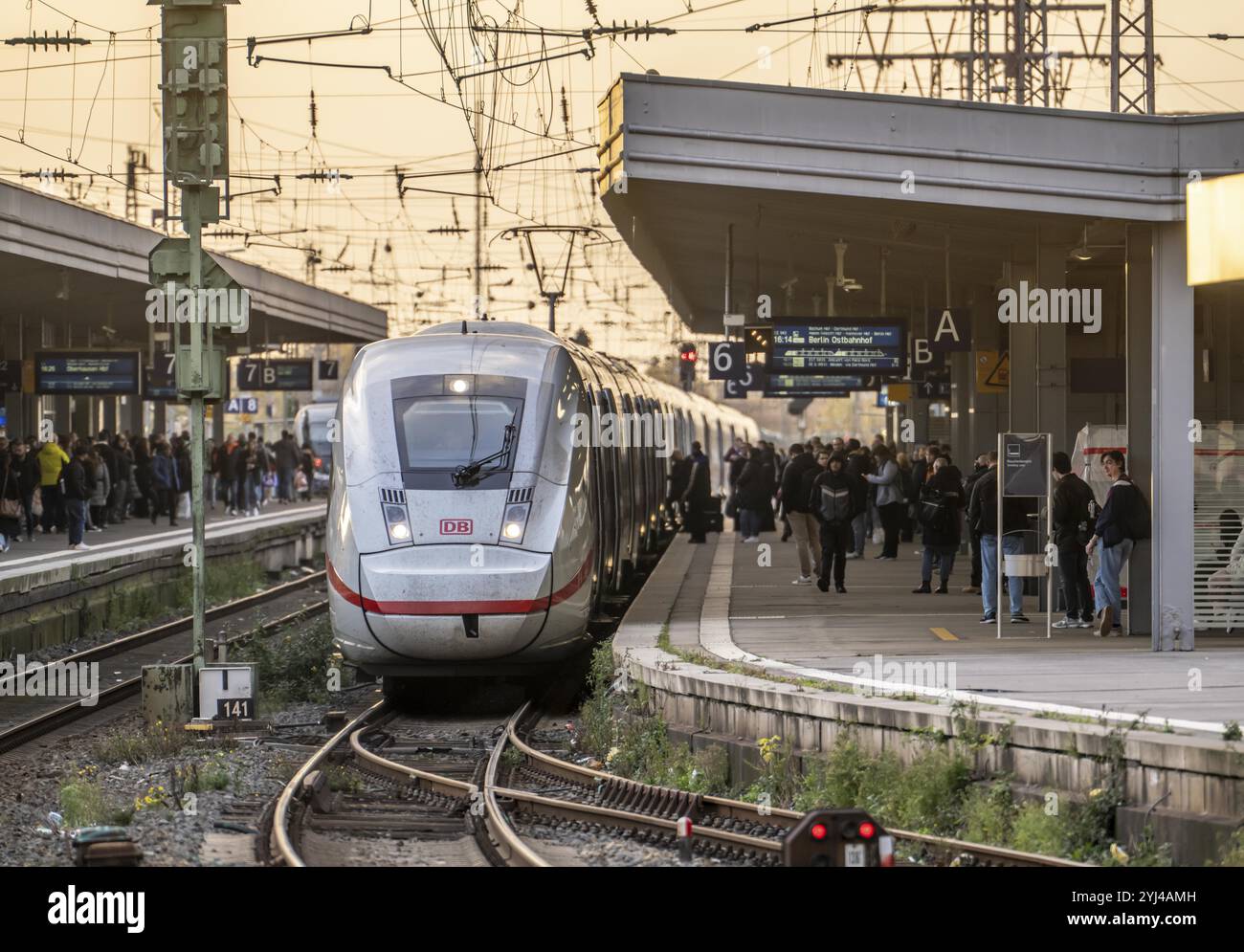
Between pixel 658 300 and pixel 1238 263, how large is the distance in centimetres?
3130

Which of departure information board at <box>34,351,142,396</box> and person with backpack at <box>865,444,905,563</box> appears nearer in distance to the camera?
person with backpack at <box>865,444,905,563</box>

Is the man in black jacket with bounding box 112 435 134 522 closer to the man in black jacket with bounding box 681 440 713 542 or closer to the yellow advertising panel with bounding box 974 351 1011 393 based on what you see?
the man in black jacket with bounding box 681 440 713 542

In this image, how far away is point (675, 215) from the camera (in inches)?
706

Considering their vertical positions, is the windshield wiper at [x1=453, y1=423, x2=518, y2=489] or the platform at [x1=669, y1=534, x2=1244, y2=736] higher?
the windshield wiper at [x1=453, y1=423, x2=518, y2=489]

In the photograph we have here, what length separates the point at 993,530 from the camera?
16141mm

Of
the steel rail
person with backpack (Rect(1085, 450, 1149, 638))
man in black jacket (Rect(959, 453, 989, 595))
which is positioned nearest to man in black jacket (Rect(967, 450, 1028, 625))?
man in black jacket (Rect(959, 453, 989, 595))

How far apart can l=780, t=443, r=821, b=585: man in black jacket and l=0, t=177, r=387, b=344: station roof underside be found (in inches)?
404

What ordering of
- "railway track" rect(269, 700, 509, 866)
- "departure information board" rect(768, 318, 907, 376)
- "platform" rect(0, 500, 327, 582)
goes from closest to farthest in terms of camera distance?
"railway track" rect(269, 700, 509, 866)
"departure information board" rect(768, 318, 907, 376)
"platform" rect(0, 500, 327, 582)

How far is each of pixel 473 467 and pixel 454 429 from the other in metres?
0.45

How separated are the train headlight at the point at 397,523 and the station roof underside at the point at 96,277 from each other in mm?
11132

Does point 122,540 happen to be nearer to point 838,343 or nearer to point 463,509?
point 838,343

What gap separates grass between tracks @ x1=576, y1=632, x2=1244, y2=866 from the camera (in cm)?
845

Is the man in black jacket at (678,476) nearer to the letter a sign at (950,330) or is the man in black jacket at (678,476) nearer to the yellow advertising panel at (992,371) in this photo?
the yellow advertising panel at (992,371)

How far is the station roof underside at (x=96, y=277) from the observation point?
929 inches
